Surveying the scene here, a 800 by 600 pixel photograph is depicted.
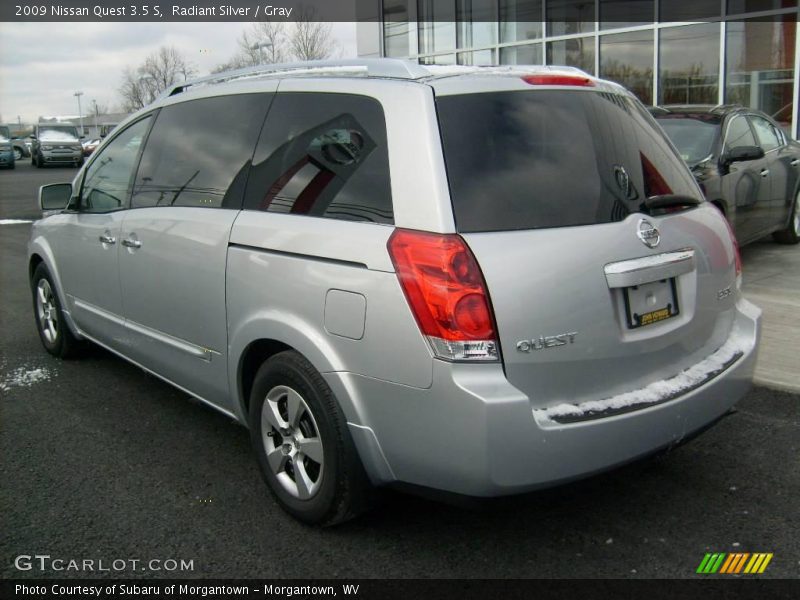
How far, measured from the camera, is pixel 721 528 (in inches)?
124

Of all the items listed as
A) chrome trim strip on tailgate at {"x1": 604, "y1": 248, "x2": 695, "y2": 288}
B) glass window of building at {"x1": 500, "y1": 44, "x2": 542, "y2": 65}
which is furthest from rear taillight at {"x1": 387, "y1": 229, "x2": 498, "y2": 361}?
glass window of building at {"x1": 500, "y1": 44, "x2": 542, "y2": 65}

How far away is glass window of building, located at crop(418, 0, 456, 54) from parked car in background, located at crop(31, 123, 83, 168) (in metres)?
20.3

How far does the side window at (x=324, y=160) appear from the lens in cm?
295

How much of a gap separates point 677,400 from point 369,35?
21341 mm

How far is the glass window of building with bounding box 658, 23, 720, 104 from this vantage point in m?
14.9

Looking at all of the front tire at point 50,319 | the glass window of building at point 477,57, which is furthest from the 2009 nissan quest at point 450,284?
the glass window of building at point 477,57

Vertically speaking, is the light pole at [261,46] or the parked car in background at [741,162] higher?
the light pole at [261,46]

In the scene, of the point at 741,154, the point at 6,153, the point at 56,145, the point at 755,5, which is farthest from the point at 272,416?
the point at 6,153

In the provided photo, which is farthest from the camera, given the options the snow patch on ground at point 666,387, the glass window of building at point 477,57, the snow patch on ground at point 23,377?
the glass window of building at point 477,57

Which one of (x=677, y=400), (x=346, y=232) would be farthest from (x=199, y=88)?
(x=677, y=400)

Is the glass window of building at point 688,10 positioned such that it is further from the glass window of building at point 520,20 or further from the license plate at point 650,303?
the license plate at point 650,303

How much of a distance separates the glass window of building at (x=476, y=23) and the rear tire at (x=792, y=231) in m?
11.5

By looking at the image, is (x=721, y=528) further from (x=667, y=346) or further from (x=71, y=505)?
(x=71, y=505)

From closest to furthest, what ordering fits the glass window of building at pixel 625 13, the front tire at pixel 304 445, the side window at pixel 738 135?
the front tire at pixel 304 445 → the side window at pixel 738 135 → the glass window of building at pixel 625 13
